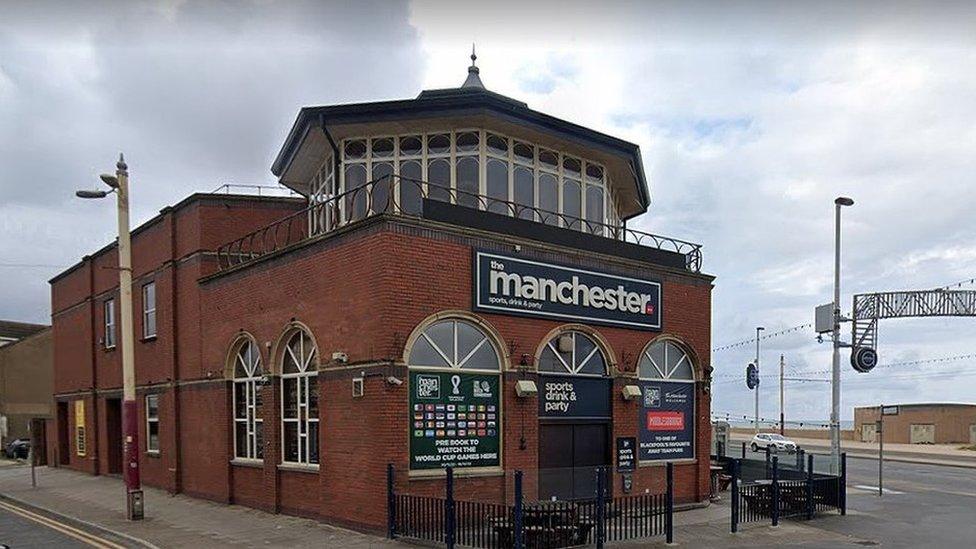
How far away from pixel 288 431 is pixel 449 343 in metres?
4.50

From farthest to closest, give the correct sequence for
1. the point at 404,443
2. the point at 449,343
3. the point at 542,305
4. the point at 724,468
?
the point at 724,468
the point at 542,305
the point at 449,343
the point at 404,443

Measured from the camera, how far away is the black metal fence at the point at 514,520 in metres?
11.3

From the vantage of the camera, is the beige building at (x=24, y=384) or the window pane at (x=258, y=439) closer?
the window pane at (x=258, y=439)

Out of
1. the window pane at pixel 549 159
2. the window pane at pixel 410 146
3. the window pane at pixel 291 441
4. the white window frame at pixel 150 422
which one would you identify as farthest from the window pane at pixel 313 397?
the white window frame at pixel 150 422

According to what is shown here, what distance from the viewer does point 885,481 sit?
2586 cm

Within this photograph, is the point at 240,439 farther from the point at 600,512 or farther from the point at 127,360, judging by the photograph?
the point at 600,512

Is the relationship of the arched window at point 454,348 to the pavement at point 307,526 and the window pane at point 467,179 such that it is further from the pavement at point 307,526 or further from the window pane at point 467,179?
the window pane at point 467,179

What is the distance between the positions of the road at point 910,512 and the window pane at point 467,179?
10143 millimetres

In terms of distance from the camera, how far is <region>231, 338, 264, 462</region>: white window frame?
16375mm

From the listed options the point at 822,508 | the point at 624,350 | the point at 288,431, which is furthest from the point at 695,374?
the point at 288,431

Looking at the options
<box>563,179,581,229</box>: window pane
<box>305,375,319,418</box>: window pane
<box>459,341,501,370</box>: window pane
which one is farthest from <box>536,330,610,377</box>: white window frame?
<box>305,375,319,418</box>: window pane

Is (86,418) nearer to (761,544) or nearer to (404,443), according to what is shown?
(404,443)

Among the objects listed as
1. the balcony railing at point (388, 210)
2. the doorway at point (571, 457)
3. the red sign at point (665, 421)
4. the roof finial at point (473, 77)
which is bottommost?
the doorway at point (571, 457)

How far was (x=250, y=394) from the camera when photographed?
1672 cm
